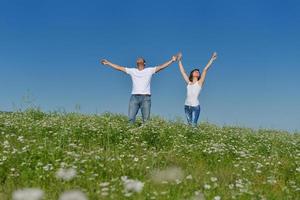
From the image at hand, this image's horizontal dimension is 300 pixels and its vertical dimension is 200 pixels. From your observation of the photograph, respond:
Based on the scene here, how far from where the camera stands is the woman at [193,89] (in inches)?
671

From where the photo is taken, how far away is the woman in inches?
671

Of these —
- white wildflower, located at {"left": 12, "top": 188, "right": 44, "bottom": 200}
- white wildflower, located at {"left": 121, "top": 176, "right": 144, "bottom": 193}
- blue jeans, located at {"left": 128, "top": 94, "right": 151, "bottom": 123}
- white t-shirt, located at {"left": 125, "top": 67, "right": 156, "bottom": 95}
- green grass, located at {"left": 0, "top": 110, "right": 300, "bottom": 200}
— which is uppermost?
white t-shirt, located at {"left": 125, "top": 67, "right": 156, "bottom": 95}

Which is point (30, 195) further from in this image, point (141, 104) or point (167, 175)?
point (141, 104)

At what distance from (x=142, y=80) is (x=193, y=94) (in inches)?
78.3

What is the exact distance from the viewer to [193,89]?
17188mm

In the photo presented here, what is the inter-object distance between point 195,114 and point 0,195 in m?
11.4

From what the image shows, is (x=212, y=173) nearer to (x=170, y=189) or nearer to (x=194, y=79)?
(x=170, y=189)

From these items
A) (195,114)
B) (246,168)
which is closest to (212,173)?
(246,168)

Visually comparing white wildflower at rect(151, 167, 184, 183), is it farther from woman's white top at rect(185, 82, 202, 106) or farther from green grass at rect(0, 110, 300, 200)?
woman's white top at rect(185, 82, 202, 106)

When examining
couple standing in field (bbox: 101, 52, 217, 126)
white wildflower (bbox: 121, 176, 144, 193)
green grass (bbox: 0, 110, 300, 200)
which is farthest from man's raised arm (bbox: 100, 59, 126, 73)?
white wildflower (bbox: 121, 176, 144, 193)

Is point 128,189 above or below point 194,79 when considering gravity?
below

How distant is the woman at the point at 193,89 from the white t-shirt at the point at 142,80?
1.38 m

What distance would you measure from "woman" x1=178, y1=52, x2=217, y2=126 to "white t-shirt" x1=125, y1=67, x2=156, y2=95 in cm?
138

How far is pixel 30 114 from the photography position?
18.8m
